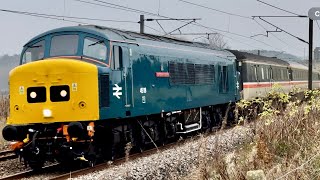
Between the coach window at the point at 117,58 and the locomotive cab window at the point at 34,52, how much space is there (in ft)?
5.86

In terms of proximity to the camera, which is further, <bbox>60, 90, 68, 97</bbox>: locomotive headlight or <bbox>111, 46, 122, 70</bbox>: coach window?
<bbox>111, 46, 122, 70</bbox>: coach window

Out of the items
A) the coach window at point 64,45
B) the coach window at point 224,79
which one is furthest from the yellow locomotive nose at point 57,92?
the coach window at point 224,79

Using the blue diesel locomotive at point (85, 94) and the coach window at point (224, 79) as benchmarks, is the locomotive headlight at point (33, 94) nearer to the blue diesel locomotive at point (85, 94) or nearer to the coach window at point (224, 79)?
the blue diesel locomotive at point (85, 94)

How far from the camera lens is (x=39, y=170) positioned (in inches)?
478

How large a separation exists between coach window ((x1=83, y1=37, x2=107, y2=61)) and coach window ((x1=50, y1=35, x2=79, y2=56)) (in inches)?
9.3

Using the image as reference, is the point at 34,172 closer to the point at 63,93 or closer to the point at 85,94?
the point at 63,93

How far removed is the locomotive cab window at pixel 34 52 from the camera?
41.5 feet

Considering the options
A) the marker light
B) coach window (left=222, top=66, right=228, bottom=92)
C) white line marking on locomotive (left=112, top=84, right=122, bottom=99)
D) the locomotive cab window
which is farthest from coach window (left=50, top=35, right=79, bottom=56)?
coach window (left=222, top=66, right=228, bottom=92)

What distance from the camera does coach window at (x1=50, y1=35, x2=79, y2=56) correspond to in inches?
480

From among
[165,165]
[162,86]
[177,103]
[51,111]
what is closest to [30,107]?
[51,111]

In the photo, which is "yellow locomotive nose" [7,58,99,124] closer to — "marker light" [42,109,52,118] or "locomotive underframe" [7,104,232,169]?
"marker light" [42,109,52,118]

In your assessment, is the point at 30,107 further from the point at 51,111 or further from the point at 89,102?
the point at 89,102

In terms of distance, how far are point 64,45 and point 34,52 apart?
0.95 meters

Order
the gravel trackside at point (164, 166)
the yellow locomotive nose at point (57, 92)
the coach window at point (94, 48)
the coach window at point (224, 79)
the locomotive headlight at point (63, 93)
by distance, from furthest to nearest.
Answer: the coach window at point (224, 79), the coach window at point (94, 48), the locomotive headlight at point (63, 93), the yellow locomotive nose at point (57, 92), the gravel trackside at point (164, 166)
